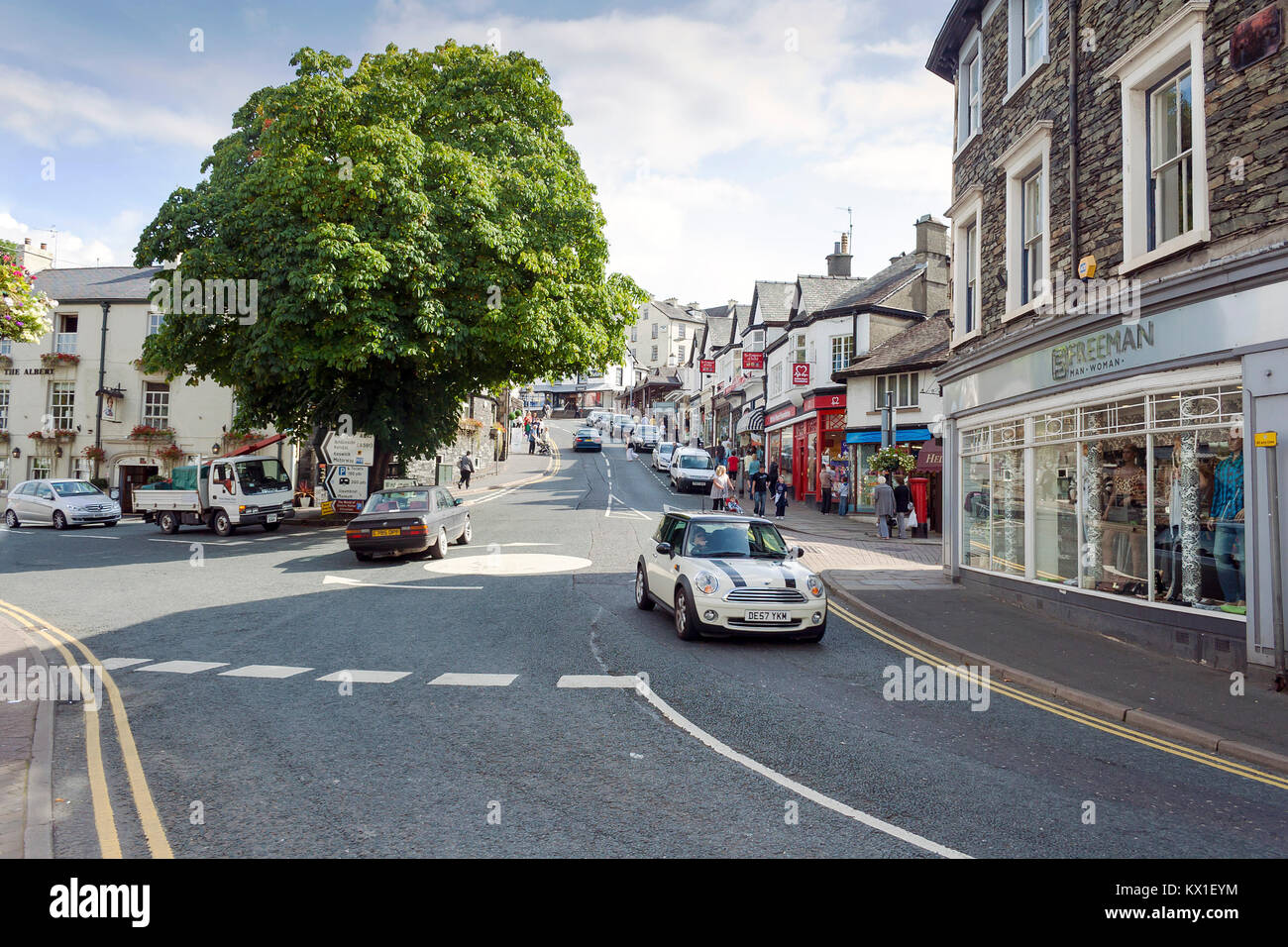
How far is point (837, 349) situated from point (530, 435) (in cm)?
3978

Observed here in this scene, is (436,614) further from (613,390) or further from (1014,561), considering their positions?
(613,390)

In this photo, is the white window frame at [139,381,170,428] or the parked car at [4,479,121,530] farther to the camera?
the white window frame at [139,381,170,428]

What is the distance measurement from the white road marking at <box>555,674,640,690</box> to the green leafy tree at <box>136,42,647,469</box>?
12428 millimetres

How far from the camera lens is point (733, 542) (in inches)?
417

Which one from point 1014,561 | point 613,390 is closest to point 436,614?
point 1014,561

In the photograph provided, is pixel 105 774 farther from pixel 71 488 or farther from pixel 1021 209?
pixel 71 488

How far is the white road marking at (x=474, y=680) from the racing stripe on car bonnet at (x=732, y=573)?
2974 mm

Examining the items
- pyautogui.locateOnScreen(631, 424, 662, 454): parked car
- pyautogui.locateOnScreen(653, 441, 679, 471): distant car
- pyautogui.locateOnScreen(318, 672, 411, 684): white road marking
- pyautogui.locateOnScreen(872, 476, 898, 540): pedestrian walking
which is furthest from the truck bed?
pyautogui.locateOnScreen(631, 424, 662, 454): parked car

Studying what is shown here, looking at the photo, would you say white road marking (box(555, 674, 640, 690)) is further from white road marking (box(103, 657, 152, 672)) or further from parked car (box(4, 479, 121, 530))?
parked car (box(4, 479, 121, 530))

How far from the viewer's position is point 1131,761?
5.95 meters

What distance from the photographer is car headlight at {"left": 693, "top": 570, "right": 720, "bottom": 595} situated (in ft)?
31.1

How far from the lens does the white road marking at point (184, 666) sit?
8.15 metres

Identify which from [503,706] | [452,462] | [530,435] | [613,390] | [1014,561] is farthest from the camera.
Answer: [613,390]
